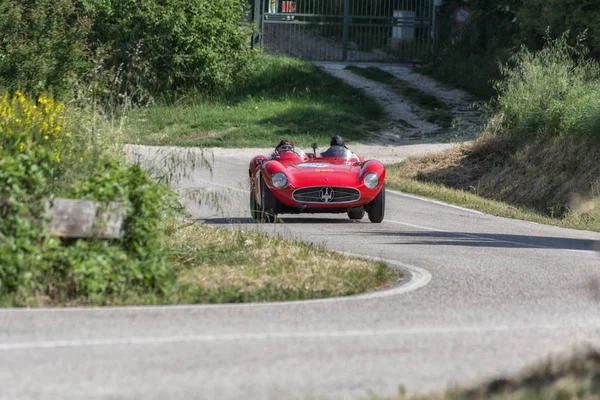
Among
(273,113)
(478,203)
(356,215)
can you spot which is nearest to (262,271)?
(356,215)

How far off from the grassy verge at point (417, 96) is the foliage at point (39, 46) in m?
16.5

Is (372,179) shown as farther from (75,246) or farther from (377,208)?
(75,246)

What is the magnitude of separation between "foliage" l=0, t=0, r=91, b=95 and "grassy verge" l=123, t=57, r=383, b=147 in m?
10.6

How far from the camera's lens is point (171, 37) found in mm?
40375

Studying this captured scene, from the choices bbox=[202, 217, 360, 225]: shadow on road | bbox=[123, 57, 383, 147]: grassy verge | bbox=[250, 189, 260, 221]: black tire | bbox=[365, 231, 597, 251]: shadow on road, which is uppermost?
bbox=[365, 231, 597, 251]: shadow on road

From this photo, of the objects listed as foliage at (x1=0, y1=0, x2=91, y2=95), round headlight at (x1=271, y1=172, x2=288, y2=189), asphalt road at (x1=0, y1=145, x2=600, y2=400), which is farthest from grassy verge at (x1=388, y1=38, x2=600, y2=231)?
asphalt road at (x1=0, y1=145, x2=600, y2=400)

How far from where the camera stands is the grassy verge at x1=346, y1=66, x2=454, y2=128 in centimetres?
3834

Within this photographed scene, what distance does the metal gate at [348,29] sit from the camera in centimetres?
4500

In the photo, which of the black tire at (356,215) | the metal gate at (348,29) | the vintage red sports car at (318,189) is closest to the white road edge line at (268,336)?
the vintage red sports car at (318,189)

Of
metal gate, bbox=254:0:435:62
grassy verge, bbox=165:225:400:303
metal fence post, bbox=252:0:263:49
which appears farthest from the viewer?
metal gate, bbox=254:0:435:62

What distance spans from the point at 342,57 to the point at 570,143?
21.6 metres

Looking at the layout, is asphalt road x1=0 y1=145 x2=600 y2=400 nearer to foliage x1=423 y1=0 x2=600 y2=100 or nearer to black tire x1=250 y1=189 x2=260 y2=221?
black tire x1=250 y1=189 x2=260 y2=221

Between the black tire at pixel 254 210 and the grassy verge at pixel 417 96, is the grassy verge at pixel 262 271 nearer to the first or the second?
the black tire at pixel 254 210

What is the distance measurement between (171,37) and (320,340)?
1307 inches
